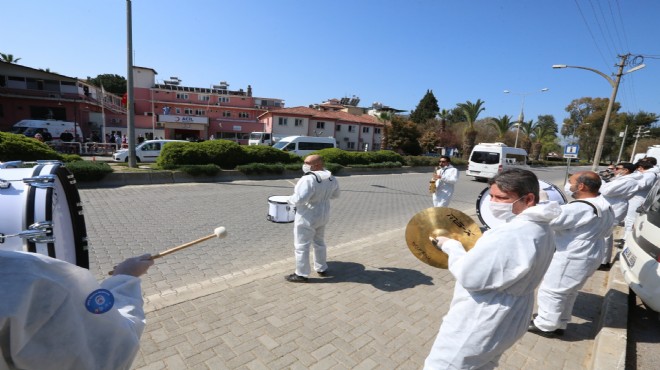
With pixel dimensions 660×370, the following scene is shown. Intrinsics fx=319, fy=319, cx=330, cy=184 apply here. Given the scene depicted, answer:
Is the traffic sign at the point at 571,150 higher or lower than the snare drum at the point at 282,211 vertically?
higher

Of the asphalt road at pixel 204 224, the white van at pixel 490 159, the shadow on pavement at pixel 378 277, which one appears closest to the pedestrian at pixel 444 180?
the asphalt road at pixel 204 224

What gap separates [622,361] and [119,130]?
4335cm

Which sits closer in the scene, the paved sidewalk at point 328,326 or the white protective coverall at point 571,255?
the paved sidewalk at point 328,326

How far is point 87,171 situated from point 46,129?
21.9 metres

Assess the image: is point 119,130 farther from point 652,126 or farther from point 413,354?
point 652,126

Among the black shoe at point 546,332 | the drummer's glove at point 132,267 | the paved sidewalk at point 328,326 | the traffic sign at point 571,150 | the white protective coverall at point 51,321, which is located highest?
the traffic sign at point 571,150

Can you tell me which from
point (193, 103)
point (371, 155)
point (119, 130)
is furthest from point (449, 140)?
point (119, 130)

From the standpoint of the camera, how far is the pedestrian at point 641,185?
6070mm

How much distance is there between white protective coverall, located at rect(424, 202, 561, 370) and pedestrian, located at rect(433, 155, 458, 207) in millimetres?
5595

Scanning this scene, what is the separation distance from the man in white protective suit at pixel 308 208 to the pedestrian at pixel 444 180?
151 inches

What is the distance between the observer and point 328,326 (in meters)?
3.52

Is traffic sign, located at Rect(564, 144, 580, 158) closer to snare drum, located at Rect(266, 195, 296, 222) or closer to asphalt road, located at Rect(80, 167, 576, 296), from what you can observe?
asphalt road, located at Rect(80, 167, 576, 296)

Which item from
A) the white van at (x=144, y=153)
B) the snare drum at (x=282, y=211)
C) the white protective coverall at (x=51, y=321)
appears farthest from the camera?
the white van at (x=144, y=153)

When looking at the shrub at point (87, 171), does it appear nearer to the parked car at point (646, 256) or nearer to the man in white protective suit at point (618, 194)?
the parked car at point (646, 256)
